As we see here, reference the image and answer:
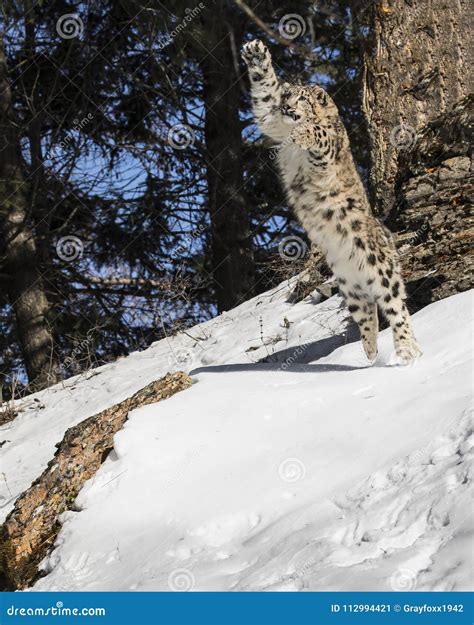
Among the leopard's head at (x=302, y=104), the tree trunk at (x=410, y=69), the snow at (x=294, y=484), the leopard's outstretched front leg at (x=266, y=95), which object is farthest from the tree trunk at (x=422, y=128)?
the leopard's outstretched front leg at (x=266, y=95)

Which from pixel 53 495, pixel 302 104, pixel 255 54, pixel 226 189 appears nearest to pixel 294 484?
pixel 53 495

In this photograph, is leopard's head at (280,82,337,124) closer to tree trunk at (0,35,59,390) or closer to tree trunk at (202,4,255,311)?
tree trunk at (202,4,255,311)

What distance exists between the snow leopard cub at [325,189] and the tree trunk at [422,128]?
1078 millimetres


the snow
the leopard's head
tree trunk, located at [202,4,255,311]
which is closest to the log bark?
the snow

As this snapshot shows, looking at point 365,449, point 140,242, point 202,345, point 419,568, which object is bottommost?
point 419,568

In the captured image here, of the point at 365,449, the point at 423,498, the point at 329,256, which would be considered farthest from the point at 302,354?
the point at 423,498

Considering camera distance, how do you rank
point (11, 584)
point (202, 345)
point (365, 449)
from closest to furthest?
point (365, 449)
point (11, 584)
point (202, 345)

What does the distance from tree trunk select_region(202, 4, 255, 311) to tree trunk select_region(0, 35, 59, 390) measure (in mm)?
2660

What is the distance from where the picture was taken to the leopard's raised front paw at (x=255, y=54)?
6852mm

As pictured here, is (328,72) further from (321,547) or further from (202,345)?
(321,547)

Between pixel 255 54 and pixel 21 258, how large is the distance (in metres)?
7.68

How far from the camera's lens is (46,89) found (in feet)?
47.6

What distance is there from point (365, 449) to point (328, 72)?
9696 millimetres

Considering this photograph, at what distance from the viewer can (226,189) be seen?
14.1 metres
